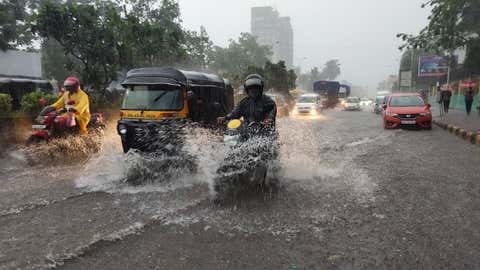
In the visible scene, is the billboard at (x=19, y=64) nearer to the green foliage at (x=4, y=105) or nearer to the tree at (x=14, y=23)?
the tree at (x=14, y=23)

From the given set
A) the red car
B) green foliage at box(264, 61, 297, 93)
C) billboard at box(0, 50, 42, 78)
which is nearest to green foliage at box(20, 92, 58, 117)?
the red car

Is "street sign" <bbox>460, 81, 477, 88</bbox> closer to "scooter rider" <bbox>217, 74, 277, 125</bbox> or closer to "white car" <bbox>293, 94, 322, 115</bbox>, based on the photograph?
"white car" <bbox>293, 94, 322, 115</bbox>

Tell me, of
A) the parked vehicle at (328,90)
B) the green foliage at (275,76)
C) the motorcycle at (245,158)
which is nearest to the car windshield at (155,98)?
the motorcycle at (245,158)

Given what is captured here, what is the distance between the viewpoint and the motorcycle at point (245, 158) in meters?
5.52

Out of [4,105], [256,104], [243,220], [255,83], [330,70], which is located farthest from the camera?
[330,70]

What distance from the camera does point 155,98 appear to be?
7.90 meters

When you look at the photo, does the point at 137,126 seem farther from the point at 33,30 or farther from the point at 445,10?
the point at 445,10

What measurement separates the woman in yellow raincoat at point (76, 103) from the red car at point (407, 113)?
1208 cm

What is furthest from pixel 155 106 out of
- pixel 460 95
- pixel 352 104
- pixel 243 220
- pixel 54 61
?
pixel 54 61

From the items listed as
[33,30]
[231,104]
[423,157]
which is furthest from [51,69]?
[423,157]

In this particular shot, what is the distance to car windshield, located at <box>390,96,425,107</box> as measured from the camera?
16.5 metres

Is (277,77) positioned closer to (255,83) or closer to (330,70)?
(255,83)

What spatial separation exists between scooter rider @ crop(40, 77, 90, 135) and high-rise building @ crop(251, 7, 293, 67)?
503 ft

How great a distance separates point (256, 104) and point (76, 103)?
189 inches
